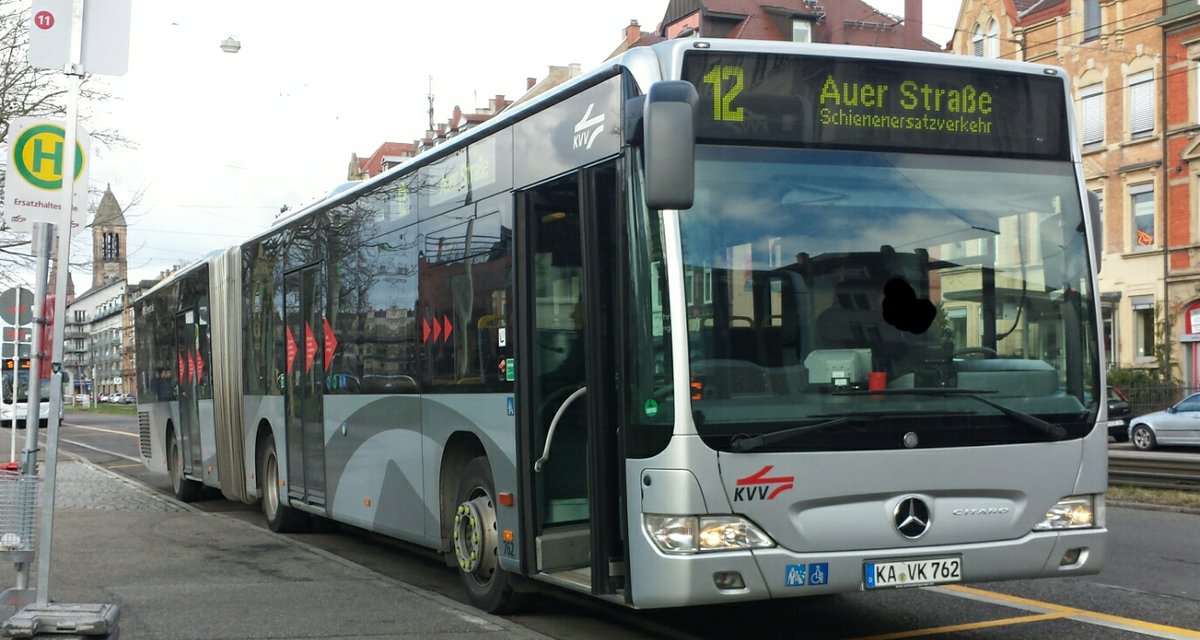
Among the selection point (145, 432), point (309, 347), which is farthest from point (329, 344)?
point (145, 432)

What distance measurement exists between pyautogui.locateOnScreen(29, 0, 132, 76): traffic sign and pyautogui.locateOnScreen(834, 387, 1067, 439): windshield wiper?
457 cm

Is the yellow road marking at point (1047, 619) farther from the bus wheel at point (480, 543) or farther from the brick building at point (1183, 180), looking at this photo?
the brick building at point (1183, 180)

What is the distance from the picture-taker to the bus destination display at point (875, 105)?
6895mm

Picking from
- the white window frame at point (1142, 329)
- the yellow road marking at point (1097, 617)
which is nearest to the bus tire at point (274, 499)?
the yellow road marking at point (1097, 617)

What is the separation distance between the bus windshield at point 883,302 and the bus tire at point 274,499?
826 cm

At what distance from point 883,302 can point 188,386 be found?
13154 millimetres

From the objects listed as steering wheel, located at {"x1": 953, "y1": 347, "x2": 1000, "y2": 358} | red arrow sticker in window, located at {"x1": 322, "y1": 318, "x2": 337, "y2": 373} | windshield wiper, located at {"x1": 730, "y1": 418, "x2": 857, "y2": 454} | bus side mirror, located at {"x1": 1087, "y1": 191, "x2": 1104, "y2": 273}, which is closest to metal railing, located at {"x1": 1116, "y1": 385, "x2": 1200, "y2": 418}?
red arrow sticker in window, located at {"x1": 322, "y1": 318, "x2": 337, "y2": 373}

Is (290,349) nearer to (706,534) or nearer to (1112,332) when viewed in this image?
(706,534)

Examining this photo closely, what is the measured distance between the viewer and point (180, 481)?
61.3ft

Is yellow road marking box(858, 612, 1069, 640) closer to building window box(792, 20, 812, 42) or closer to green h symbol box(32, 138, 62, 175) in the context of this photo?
green h symbol box(32, 138, 62, 175)

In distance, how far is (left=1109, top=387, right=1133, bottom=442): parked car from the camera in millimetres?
32344

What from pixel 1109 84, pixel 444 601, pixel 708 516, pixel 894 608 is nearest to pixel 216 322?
pixel 444 601

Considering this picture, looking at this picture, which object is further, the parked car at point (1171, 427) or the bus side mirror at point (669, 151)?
the parked car at point (1171, 427)

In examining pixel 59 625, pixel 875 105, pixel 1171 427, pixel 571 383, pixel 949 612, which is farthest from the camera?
pixel 1171 427
